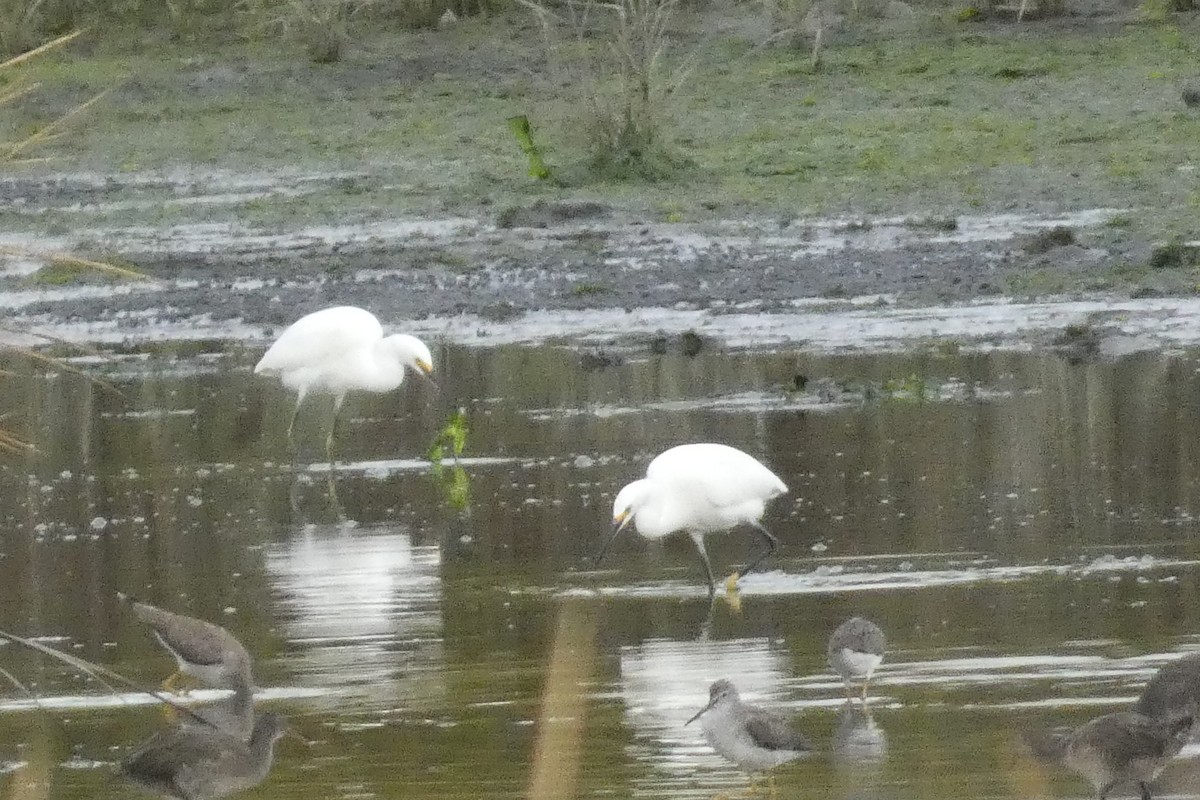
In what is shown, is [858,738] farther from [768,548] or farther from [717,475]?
[768,548]

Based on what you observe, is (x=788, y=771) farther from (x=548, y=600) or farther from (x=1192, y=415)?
(x=1192, y=415)

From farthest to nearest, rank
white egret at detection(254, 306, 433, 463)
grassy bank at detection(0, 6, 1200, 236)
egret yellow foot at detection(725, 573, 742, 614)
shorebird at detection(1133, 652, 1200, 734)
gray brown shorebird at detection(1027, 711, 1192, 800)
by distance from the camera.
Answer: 1. grassy bank at detection(0, 6, 1200, 236)
2. white egret at detection(254, 306, 433, 463)
3. egret yellow foot at detection(725, 573, 742, 614)
4. shorebird at detection(1133, 652, 1200, 734)
5. gray brown shorebird at detection(1027, 711, 1192, 800)

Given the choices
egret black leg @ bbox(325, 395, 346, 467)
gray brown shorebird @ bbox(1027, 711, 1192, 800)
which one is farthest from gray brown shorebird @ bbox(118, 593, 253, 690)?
egret black leg @ bbox(325, 395, 346, 467)

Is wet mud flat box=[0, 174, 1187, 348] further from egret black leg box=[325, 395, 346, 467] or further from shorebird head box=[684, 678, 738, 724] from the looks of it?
shorebird head box=[684, 678, 738, 724]

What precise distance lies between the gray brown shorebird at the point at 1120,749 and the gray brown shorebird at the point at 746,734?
0.67 metres

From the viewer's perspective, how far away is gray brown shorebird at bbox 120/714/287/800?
6828mm

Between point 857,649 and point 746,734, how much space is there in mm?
755

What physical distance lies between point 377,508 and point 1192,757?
5.20 m

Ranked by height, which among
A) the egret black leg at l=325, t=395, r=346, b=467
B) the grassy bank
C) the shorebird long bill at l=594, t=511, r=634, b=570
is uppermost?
the grassy bank

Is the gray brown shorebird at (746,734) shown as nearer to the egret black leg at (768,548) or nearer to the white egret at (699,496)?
the white egret at (699,496)

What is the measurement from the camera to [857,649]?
7.32 m

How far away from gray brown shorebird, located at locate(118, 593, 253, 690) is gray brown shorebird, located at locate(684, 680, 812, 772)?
165 cm

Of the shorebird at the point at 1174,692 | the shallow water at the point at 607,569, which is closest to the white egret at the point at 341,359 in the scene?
the shallow water at the point at 607,569

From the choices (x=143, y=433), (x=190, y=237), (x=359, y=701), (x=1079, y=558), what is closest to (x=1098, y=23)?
(x=190, y=237)
